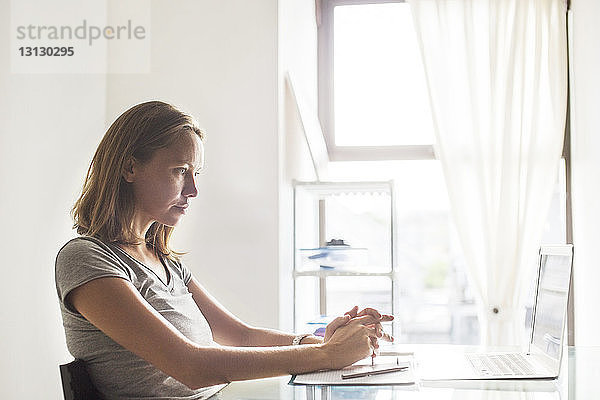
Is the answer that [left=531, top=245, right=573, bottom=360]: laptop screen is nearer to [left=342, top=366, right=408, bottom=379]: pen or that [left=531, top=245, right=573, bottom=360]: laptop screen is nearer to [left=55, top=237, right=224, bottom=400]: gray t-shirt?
[left=342, top=366, right=408, bottom=379]: pen

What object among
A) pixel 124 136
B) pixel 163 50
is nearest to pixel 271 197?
pixel 163 50

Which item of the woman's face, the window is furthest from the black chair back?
the window

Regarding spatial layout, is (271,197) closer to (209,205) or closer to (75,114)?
(209,205)

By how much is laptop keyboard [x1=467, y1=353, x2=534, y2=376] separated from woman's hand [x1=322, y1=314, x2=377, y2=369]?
244 millimetres

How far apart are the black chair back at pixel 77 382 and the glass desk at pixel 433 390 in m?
0.23

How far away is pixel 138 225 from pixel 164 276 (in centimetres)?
13

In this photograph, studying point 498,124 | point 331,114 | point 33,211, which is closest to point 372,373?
point 33,211

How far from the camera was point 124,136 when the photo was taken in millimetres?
1503

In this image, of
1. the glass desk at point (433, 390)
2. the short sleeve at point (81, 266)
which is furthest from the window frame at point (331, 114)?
the short sleeve at point (81, 266)

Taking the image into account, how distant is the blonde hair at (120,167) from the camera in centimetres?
148

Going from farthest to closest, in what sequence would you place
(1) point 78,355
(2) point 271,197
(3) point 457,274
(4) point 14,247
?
(3) point 457,274 < (2) point 271,197 < (4) point 14,247 < (1) point 78,355

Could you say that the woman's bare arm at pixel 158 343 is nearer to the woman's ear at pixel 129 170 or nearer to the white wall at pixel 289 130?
the woman's ear at pixel 129 170

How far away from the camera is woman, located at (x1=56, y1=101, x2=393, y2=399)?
1304 millimetres

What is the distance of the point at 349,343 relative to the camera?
1.45 meters
